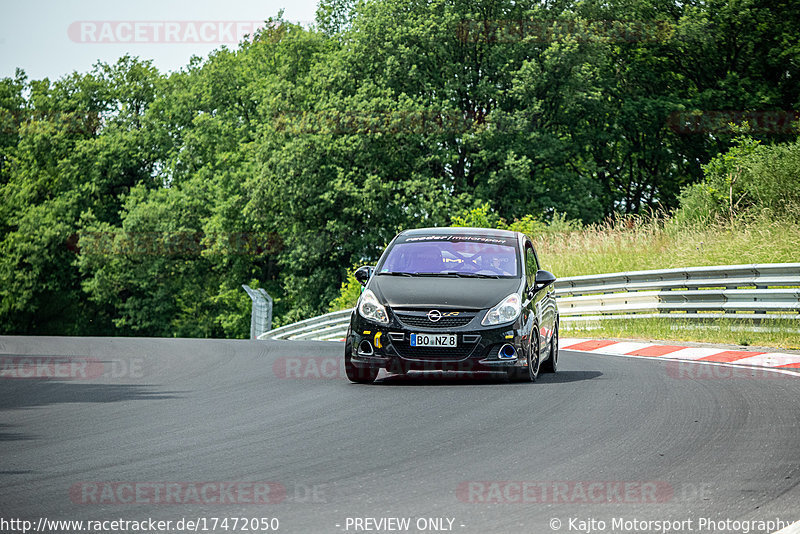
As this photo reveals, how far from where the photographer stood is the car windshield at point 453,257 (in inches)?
476

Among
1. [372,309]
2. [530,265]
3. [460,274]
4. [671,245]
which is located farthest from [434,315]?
[671,245]

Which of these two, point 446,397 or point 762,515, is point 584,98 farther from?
point 762,515

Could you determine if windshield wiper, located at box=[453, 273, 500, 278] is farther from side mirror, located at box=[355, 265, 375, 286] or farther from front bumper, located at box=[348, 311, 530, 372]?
side mirror, located at box=[355, 265, 375, 286]

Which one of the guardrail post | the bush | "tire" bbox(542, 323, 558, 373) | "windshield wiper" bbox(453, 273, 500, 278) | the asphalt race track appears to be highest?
the bush

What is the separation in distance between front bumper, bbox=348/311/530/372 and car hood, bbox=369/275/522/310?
20 cm

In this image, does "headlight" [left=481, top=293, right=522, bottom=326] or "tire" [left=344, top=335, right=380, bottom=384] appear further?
"tire" [left=344, top=335, right=380, bottom=384]

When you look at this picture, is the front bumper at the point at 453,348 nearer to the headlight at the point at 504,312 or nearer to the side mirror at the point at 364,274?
the headlight at the point at 504,312

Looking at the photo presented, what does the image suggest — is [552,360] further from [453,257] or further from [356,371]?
[356,371]

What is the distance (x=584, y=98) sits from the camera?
146ft

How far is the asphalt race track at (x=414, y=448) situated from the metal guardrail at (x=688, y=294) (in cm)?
444

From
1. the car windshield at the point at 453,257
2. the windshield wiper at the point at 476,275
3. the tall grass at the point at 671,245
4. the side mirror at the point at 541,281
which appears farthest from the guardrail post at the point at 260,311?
the windshield wiper at the point at 476,275

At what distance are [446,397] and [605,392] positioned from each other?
5.44 ft

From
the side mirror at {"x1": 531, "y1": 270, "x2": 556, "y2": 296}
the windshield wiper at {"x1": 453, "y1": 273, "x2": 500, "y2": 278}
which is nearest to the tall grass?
the side mirror at {"x1": 531, "y1": 270, "x2": 556, "y2": 296}

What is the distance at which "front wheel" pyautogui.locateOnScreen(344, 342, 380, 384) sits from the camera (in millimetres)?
11547
